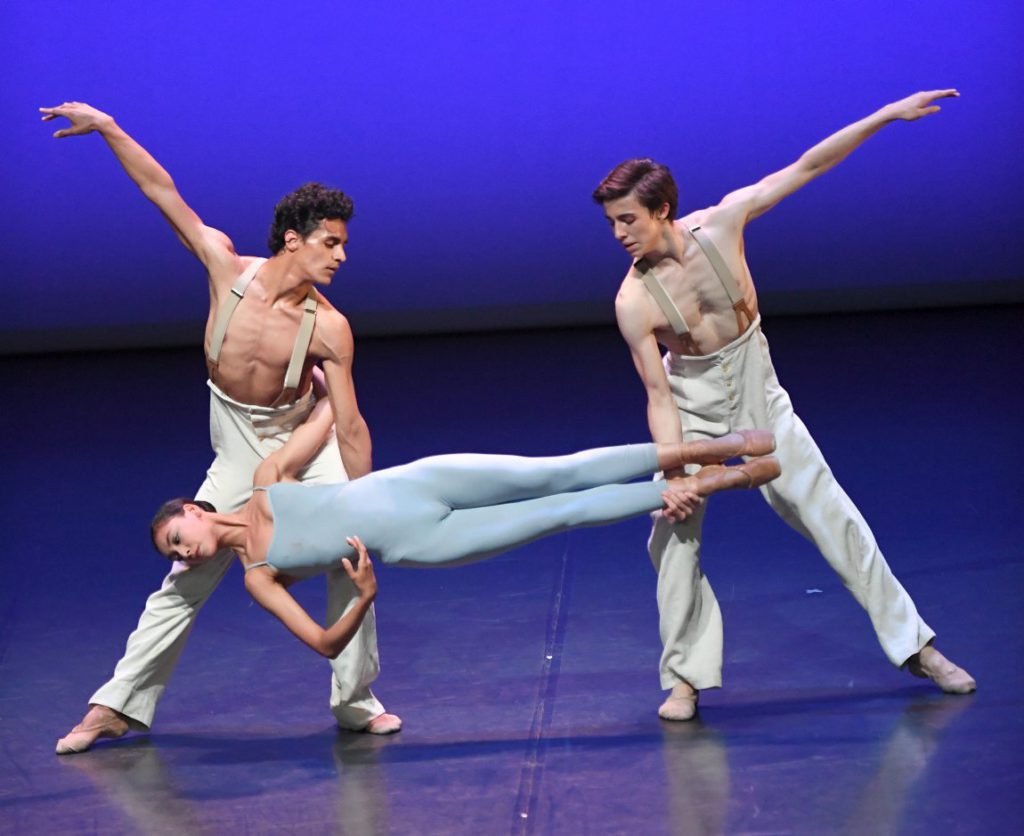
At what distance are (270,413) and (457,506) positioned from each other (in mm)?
590

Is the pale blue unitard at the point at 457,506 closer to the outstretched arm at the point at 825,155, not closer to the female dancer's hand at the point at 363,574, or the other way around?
Answer: the female dancer's hand at the point at 363,574

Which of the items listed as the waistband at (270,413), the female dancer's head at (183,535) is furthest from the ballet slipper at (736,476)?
the female dancer's head at (183,535)

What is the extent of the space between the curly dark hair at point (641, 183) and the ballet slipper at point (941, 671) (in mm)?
1272

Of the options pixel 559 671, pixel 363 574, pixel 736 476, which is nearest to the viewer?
pixel 363 574

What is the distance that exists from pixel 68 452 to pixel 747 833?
4529 millimetres

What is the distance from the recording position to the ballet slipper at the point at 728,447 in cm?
360

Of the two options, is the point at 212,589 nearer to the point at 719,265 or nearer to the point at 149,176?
the point at 149,176

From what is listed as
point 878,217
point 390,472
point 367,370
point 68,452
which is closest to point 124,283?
point 367,370

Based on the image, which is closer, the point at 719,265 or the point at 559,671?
the point at 719,265

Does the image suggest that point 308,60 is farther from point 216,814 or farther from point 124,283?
point 216,814

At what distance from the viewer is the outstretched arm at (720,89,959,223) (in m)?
3.71

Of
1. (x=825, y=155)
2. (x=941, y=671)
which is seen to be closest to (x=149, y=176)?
→ (x=825, y=155)

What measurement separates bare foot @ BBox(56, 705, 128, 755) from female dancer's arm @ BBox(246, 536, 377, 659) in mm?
575

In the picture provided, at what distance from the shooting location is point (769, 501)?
383 cm
